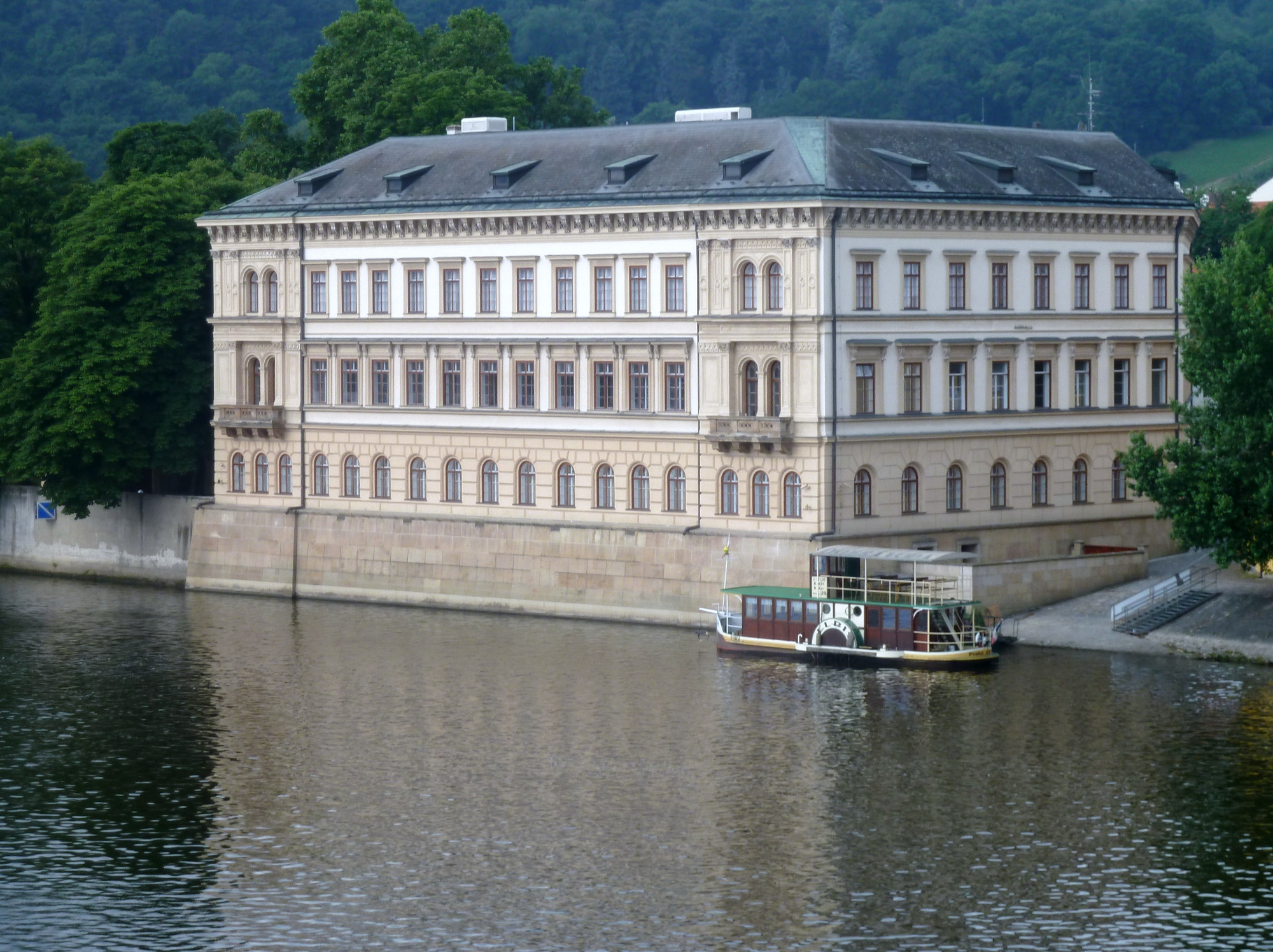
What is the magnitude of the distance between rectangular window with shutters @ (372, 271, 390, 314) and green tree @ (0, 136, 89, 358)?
22.1 metres

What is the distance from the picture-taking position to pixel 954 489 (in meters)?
97.1

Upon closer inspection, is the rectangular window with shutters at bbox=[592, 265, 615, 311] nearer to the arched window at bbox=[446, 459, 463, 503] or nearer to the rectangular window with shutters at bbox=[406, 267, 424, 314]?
the rectangular window with shutters at bbox=[406, 267, 424, 314]

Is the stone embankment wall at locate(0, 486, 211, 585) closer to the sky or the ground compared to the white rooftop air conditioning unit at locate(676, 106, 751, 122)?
closer to the ground

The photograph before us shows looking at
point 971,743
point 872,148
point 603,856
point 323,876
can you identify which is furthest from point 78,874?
point 872,148

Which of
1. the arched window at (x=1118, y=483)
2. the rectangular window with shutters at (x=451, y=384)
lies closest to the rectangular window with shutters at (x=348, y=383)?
the rectangular window with shutters at (x=451, y=384)

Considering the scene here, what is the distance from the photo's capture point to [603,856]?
60344 millimetres

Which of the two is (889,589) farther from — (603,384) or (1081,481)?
(603,384)

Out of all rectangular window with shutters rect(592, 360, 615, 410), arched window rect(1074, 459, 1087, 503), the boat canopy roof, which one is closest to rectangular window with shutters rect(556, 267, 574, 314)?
rectangular window with shutters rect(592, 360, 615, 410)

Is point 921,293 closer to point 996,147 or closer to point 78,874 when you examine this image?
point 996,147

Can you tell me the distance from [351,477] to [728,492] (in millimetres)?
19048

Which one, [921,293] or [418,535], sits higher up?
[921,293]

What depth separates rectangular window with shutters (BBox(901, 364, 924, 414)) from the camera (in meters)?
95.8

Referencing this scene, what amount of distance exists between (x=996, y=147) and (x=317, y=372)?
29062 millimetres

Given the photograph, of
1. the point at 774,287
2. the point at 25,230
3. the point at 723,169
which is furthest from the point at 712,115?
the point at 25,230
